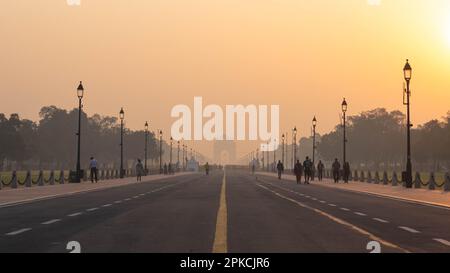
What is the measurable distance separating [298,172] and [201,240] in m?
50.1

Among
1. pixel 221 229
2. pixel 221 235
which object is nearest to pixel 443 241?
pixel 221 235

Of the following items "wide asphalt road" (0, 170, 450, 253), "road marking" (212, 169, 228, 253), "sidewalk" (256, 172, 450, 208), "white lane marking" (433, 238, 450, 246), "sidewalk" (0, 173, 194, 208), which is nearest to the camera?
"road marking" (212, 169, 228, 253)

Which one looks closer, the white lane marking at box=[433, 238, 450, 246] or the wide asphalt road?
the wide asphalt road

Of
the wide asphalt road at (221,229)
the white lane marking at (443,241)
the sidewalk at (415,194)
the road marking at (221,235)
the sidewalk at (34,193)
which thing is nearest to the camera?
Result: the road marking at (221,235)

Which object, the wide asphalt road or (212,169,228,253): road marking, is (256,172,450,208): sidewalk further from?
(212,169,228,253): road marking

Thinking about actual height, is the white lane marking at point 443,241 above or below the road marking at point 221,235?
below

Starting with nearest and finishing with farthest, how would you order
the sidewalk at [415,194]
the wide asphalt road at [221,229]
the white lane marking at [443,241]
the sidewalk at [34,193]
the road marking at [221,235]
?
the road marking at [221,235]
the wide asphalt road at [221,229]
the white lane marking at [443,241]
the sidewalk at [34,193]
the sidewalk at [415,194]

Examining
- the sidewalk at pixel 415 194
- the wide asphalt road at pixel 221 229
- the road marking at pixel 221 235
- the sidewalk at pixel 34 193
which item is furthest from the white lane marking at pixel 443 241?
the sidewalk at pixel 34 193

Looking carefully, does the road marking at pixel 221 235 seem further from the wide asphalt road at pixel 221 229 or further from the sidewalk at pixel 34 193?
the sidewalk at pixel 34 193

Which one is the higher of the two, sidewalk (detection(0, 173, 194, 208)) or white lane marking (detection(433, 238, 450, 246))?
sidewalk (detection(0, 173, 194, 208))

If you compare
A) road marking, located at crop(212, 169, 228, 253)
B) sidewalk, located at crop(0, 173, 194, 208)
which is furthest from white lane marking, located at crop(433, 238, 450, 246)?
sidewalk, located at crop(0, 173, 194, 208)

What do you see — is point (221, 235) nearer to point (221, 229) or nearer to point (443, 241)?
point (221, 229)

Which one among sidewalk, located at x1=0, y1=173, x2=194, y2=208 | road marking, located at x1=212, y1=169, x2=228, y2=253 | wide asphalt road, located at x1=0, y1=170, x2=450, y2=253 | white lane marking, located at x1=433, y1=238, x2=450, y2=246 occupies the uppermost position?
sidewalk, located at x1=0, y1=173, x2=194, y2=208
